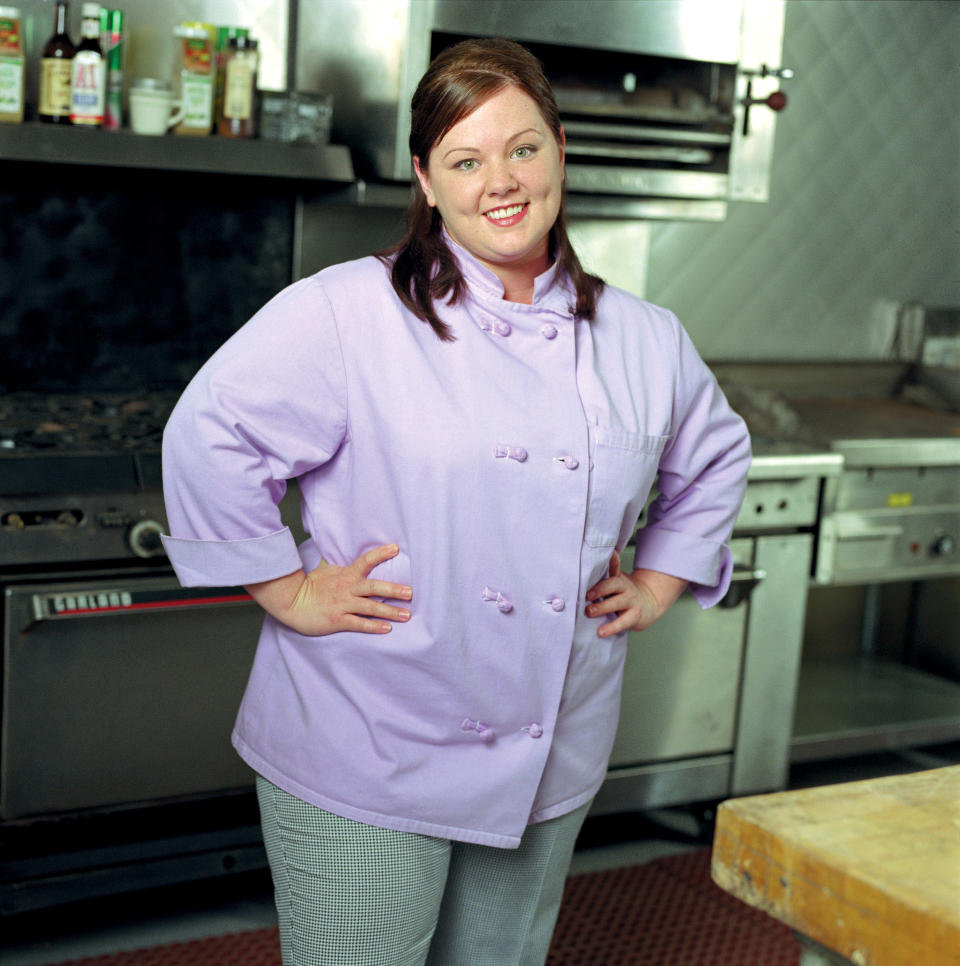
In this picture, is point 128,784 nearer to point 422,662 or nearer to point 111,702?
point 111,702

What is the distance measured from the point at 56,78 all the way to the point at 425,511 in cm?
147

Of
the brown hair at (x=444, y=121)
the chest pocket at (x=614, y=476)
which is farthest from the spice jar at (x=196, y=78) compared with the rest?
the chest pocket at (x=614, y=476)

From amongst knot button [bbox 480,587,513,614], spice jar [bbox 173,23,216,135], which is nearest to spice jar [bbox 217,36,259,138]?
spice jar [bbox 173,23,216,135]

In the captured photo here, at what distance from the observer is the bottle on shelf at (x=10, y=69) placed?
232 centimetres

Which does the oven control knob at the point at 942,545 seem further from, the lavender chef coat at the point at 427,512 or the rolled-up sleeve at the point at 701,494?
the lavender chef coat at the point at 427,512

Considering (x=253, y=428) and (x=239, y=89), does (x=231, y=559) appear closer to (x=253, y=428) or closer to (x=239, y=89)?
(x=253, y=428)

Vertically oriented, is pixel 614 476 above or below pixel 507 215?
below

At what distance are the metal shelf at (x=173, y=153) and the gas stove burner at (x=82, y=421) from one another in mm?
481

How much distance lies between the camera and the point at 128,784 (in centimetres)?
229

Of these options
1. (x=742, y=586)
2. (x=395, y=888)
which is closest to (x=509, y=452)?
(x=395, y=888)

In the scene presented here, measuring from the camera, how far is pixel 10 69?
2.33 m

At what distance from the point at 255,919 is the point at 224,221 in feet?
4.83

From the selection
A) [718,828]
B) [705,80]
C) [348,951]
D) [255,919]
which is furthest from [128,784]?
[705,80]

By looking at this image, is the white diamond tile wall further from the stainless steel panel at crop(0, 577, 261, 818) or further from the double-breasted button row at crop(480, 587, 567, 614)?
the double-breasted button row at crop(480, 587, 567, 614)
